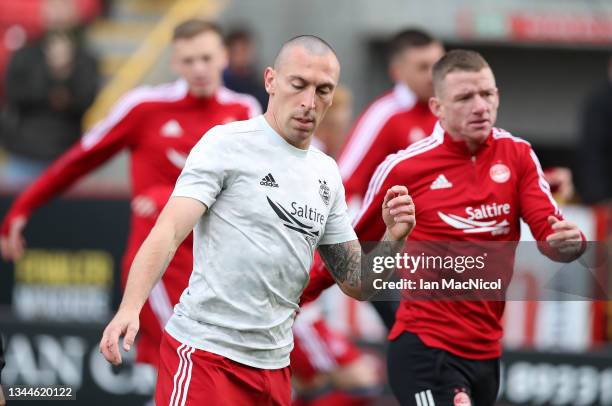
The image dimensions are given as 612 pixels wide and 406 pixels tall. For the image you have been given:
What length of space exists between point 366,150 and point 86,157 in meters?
1.86

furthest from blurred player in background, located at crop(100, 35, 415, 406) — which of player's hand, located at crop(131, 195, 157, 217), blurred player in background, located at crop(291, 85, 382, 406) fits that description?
blurred player in background, located at crop(291, 85, 382, 406)

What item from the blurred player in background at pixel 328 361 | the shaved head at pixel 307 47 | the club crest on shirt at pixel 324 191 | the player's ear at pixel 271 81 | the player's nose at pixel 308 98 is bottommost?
the blurred player in background at pixel 328 361

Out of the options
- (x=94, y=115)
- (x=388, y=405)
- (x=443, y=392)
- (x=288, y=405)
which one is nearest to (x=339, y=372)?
(x=388, y=405)

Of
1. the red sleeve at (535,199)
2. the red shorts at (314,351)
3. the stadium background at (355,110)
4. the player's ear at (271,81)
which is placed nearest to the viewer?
the player's ear at (271,81)

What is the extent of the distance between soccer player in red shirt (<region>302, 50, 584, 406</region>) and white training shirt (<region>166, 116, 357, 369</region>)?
0.93 meters

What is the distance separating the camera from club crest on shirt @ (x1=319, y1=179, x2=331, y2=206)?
5848 mm

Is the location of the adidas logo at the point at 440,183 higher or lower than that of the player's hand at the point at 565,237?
higher

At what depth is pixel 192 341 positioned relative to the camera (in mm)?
5773

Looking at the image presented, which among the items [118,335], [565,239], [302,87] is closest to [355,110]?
[565,239]

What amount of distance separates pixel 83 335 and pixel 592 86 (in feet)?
30.6

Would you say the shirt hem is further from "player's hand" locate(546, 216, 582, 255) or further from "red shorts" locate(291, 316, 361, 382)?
"red shorts" locate(291, 316, 361, 382)

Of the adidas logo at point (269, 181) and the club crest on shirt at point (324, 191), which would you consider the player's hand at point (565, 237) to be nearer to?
the club crest on shirt at point (324, 191)

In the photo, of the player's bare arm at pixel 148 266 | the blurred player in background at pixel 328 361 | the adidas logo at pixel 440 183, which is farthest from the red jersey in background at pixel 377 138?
the player's bare arm at pixel 148 266

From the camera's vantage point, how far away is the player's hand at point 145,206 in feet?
26.5
